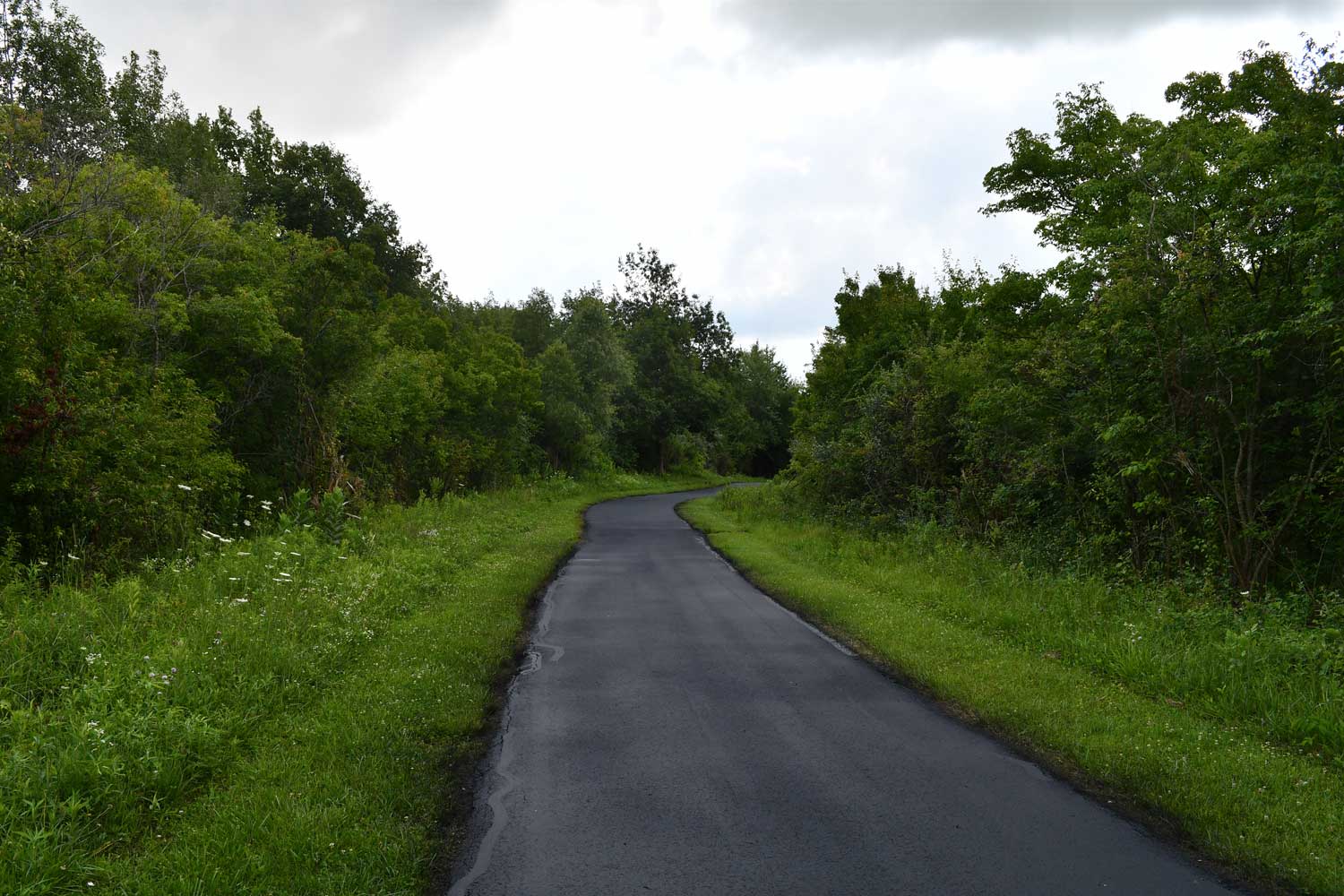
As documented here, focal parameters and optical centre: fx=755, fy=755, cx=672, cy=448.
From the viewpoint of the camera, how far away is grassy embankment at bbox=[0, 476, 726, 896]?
390 centimetres

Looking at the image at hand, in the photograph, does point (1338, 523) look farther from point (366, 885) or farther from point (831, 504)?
point (831, 504)

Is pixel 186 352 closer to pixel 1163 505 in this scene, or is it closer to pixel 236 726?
pixel 236 726

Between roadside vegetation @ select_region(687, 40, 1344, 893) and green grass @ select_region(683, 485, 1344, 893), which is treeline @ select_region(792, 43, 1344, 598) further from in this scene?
green grass @ select_region(683, 485, 1344, 893)

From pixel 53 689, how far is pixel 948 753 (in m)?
6.89

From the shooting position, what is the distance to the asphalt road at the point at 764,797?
155 inches

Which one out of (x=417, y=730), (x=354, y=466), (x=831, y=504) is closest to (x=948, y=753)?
(x=417, y=730)

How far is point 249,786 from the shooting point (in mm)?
4750

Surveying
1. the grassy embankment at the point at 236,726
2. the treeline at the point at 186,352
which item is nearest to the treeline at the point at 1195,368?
the grassy embankment at the point at 236,726

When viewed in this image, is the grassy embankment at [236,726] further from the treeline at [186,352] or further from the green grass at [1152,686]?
the green grass at [1152,686]

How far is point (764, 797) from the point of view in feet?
15.9

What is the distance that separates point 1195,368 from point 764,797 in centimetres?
831

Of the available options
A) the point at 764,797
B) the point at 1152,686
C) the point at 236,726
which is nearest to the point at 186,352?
the point at 236,726

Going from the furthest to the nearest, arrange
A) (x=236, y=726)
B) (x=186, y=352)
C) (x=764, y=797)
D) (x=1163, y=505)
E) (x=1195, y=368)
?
(x=186, y=352) → (x=1163, y=505) → (x=1195, y=368) → (x=236, y=726) → (x=764, y=797)

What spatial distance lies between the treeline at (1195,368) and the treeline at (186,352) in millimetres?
12977
